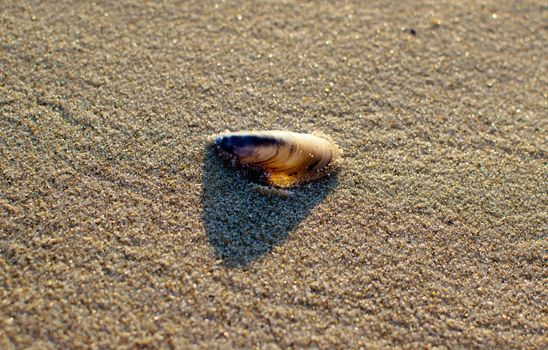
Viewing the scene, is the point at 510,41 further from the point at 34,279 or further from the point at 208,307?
the point at 34,279

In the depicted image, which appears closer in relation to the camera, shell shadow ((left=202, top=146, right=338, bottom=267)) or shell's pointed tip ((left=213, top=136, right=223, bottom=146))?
shell shadow ((left=202, top=146, right=338, bottom=267))

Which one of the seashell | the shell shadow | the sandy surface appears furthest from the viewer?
the seashell

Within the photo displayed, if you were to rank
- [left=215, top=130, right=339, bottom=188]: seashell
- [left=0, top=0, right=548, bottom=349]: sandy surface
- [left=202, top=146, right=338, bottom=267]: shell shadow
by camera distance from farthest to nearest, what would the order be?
1. [left=215, top=130, right=339, bottom=188]: seashell
2. [left=202, top=146, right=338, bottom=267]: shell shadow
3. [left=0, top=0, right=548, bottom=349]: sandy surface

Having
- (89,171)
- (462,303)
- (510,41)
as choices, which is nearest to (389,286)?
(462,303)

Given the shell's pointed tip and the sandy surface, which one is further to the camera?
the shell's pointed tip

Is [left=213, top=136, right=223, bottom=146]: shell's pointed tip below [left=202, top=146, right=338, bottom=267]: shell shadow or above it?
above

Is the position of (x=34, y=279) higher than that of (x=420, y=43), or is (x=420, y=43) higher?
(x=420, y=43)
